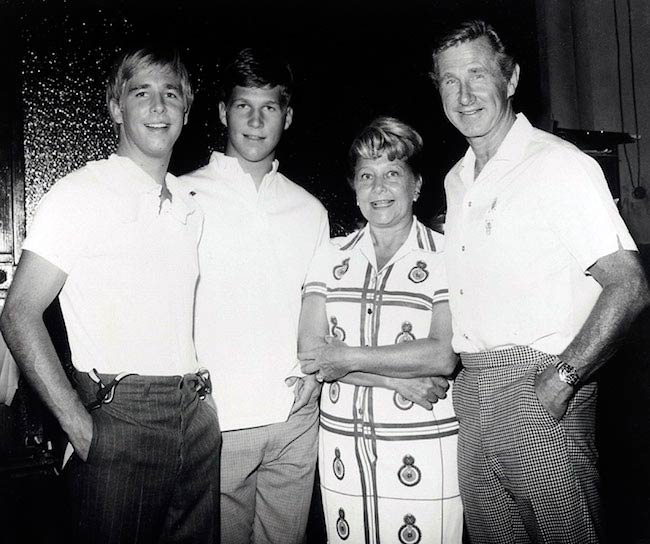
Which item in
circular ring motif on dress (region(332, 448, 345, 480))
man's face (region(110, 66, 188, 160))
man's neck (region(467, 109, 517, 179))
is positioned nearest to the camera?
man's face (region(110, 66, 188, 160))

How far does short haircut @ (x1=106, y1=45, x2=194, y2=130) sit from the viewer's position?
78.2 inches

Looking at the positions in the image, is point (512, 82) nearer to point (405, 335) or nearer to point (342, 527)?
point (405, 335)

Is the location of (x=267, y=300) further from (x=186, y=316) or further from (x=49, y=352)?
(x=49, y=352)

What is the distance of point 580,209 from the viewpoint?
5.63ft

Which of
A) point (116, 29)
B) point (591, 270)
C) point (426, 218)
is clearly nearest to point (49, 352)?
point (591, 270)

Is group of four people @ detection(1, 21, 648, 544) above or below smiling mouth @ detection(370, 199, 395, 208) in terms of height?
below

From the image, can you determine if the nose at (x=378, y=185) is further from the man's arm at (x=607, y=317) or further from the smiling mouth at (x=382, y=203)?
the man's arm at (x=607, y=317)

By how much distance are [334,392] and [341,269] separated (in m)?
0.47

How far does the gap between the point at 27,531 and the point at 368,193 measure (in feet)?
6.64

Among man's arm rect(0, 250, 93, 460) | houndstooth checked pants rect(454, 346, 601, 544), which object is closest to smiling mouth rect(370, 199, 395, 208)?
houndstooth checked pants rect(454, 346, 601, 544)

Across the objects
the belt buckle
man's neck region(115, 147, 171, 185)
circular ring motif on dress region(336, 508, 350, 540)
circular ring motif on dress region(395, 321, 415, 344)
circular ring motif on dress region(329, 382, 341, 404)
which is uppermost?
man's neck region(115, 147, 171, 185)

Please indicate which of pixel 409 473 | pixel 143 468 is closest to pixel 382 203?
pixel 409 473

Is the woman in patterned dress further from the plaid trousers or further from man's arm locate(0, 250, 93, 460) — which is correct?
man's arm locate(0, 250, 93, 460)

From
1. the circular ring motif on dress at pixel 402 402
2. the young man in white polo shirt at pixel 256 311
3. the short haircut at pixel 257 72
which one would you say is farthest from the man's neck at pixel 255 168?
the circular ring motif on dress at pixel 402 402
